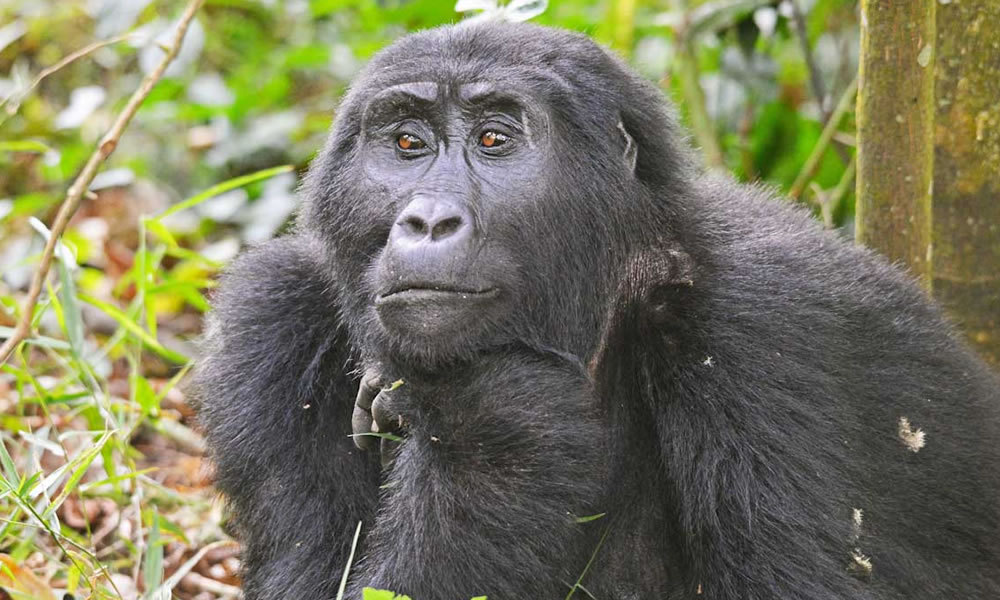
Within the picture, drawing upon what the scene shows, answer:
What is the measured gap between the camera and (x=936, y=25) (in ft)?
15.1

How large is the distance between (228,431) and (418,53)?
145 centimetres

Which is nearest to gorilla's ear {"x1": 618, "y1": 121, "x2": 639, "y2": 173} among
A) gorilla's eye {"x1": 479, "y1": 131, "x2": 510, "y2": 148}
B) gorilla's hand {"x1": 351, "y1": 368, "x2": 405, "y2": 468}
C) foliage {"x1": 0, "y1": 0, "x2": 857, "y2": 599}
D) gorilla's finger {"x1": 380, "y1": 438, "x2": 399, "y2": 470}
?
gorilla's eye {"x1": 479, "y1": 131, "x2": 510, "y2": 148}

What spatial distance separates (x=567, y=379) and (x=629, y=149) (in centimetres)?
83

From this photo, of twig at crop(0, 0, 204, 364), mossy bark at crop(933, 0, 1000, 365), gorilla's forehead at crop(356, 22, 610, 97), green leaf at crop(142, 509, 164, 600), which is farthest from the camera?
mossy bark at crop(933, 0, 1000, 365)

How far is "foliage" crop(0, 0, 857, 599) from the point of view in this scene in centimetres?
473

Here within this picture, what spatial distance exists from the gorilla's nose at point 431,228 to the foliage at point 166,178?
1135 mm

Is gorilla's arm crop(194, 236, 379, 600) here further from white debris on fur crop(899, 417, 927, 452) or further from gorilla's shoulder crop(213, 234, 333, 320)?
white debris on fur crop(899, 417, 927, 452)

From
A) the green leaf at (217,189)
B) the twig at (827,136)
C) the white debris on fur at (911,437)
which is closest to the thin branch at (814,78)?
the twig at (827,136)

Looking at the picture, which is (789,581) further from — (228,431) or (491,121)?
(228,431)

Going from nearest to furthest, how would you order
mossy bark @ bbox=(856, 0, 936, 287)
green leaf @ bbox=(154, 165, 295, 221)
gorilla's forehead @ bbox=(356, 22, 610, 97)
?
1. gorilla's forehead @ bbox=(356, 22, 610, 97)
2. mossy bark @ bbox=(856, 0, 936, 287)
3. green leaf @ bbox=(154, 165, 295, 221)

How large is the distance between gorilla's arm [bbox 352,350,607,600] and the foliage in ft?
2.50

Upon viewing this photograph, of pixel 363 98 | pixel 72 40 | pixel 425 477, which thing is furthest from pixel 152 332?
pixel 72 40

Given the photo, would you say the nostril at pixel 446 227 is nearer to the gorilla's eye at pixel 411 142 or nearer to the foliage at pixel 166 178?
the gorilla's eye at pixel 411 142

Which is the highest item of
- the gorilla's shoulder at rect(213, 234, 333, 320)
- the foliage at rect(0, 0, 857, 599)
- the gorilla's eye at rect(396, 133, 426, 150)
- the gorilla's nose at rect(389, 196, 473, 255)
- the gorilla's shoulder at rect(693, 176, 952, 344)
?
the gorilla's eye at rect(396, 133, 426, 150)
